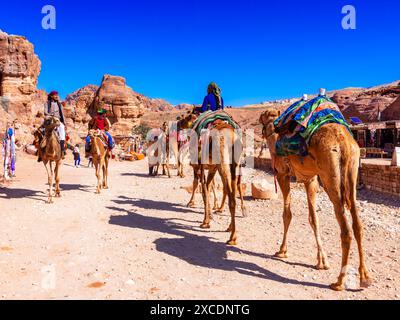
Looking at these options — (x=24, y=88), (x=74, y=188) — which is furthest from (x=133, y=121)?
(x=74, y=188)

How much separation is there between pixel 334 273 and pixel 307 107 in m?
2.41

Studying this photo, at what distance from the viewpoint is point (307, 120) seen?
4391 millimetres

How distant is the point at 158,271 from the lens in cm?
440

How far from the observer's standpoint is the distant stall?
2670 centimetres

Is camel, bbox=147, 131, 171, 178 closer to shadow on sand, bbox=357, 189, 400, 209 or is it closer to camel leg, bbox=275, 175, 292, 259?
shadow on sand, bbox=357, 189, 400, 209

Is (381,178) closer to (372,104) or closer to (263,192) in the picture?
(263,192)

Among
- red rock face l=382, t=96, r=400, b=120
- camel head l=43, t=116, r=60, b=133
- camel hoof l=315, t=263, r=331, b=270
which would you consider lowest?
camel hoof l=315, t=263, r=331, b=270

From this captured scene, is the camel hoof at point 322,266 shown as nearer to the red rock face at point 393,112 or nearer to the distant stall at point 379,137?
the distant stall at point 379,137

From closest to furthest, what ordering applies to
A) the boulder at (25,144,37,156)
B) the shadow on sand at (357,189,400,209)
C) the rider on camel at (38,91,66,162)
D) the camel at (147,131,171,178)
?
the rider on camel at (38,91,66,162) → the shadow on sand at (357,189,400,209) → the camel at (147,131,171,178) → the boulder at (25,144,37,156)

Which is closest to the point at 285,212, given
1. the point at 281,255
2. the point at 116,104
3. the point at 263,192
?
the point at 281,255

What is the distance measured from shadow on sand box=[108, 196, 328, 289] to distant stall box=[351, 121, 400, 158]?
23.9 m

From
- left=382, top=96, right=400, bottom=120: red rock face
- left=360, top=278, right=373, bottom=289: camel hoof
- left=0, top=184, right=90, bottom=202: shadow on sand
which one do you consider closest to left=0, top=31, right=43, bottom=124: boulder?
left=0, top=184, right=90, bottom=202: shadow on sand

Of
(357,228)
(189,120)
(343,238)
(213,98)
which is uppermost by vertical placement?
(213,98)

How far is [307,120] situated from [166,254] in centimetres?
304
